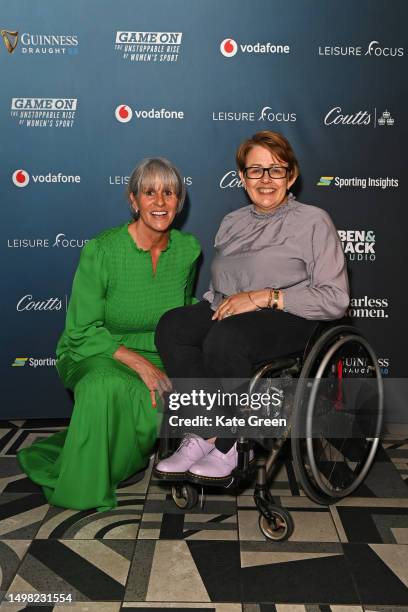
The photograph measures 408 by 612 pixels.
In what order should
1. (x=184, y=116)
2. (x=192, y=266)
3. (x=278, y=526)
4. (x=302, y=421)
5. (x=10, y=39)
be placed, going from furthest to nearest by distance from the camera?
(x=184, y=116)
(x=10, y=39)
(x=192, y=266)
(x=278, y=526)
(x=302, y=421)

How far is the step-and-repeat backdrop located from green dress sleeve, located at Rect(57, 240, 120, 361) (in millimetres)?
626

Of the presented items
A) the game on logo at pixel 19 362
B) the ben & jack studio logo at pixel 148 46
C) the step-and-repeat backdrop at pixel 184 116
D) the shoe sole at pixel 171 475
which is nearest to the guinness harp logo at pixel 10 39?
the step-and-repeat backdrop at pixel 184 116

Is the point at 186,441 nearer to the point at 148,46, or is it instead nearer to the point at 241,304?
the point at 241,304

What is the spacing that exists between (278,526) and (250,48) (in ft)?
7.12

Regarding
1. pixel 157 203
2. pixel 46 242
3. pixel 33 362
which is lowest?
pixel 33 362

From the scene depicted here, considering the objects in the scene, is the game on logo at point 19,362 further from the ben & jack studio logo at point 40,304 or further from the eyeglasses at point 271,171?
the eyeglasses at point 271,171

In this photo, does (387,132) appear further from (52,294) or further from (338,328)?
(52,294)

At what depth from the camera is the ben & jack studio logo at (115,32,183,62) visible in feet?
11.6

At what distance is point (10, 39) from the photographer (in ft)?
11.5

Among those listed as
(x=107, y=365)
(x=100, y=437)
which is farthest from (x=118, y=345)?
(x=100, y=437)

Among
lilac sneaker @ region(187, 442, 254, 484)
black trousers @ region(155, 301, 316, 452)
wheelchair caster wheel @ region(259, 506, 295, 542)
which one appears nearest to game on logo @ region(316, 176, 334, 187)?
black trousers @ region(155, 301, 316, 452)

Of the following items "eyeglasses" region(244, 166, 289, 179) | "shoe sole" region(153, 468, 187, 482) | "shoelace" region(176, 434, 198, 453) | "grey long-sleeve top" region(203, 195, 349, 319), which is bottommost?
"shoe sole" region(153, 468, 187, 482)

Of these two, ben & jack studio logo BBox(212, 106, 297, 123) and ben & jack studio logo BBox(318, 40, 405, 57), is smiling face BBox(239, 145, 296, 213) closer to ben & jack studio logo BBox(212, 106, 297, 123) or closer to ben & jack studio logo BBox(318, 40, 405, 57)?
ben & jack studio logo BBox(212, 106, 297, 123)

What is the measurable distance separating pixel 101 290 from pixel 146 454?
70cm
